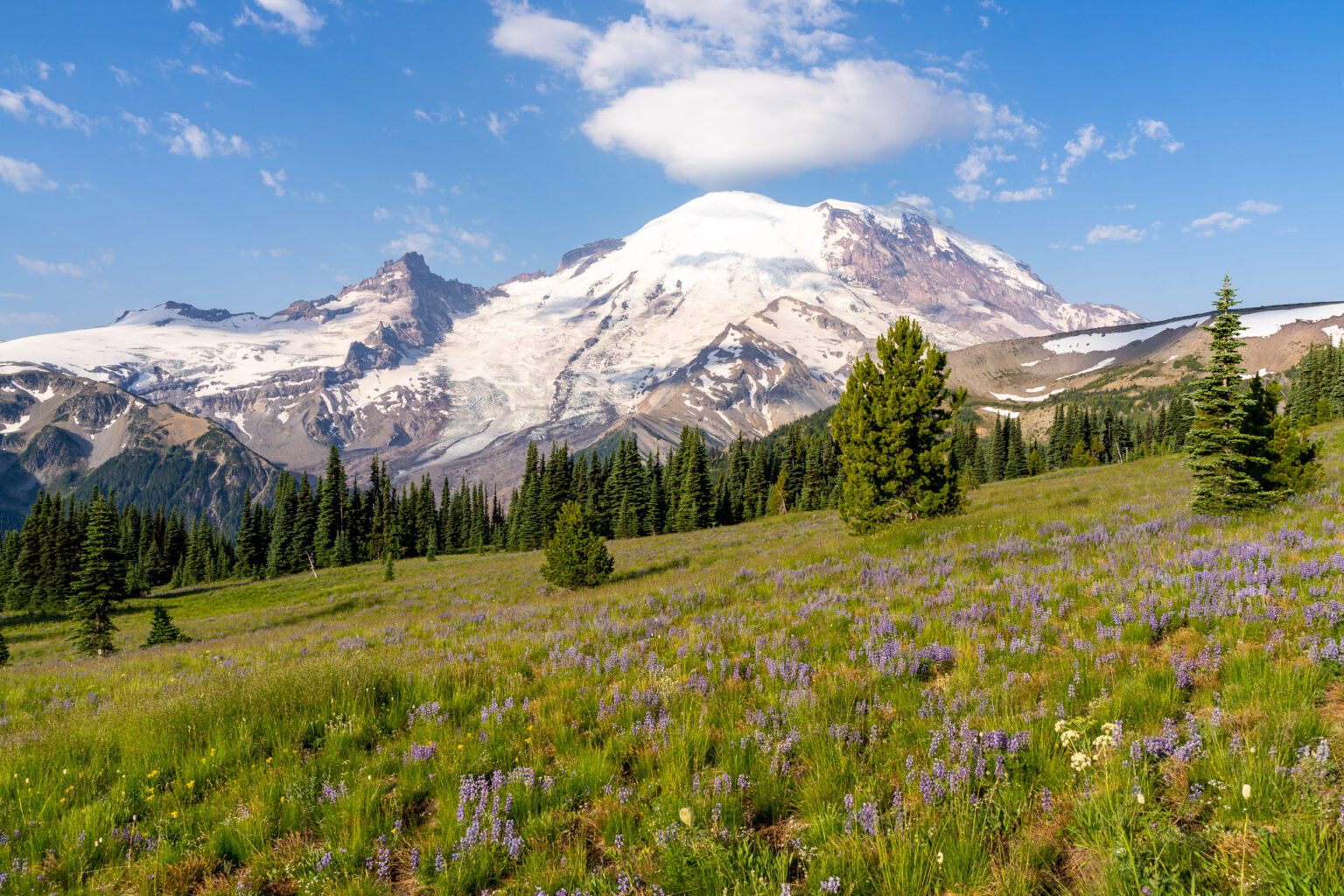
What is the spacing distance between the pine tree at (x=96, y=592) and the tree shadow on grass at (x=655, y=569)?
21729mm

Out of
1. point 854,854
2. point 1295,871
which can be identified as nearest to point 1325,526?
point 1295,871

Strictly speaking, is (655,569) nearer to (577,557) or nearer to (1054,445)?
→ (577,557)

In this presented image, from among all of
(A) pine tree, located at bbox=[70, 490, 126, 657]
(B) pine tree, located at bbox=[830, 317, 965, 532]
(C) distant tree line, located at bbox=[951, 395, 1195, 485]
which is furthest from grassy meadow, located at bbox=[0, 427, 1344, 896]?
(C) distant tree line, located at bbox=[951, 395, 1195, 485]

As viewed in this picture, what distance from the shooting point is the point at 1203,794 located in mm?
3354

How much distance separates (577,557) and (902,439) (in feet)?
41.1

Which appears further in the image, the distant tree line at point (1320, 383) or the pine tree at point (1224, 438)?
the distant tree line at point (1320, 383)

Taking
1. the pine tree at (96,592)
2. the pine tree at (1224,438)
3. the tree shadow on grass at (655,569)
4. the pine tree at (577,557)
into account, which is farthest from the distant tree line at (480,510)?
the pine tree at (1224,438)

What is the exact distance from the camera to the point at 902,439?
72.5 ft

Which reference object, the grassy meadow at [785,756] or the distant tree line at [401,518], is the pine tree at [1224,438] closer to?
the grassy meadow at [785,756]

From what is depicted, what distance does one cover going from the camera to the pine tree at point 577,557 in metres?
22.1

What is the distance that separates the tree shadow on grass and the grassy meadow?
13901mm

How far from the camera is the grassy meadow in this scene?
3176mm

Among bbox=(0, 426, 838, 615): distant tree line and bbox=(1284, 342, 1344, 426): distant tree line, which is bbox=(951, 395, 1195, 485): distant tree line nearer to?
bbox=(1284, 342, 1344, 426): distant tree line

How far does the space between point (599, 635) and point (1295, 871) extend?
291 inches
